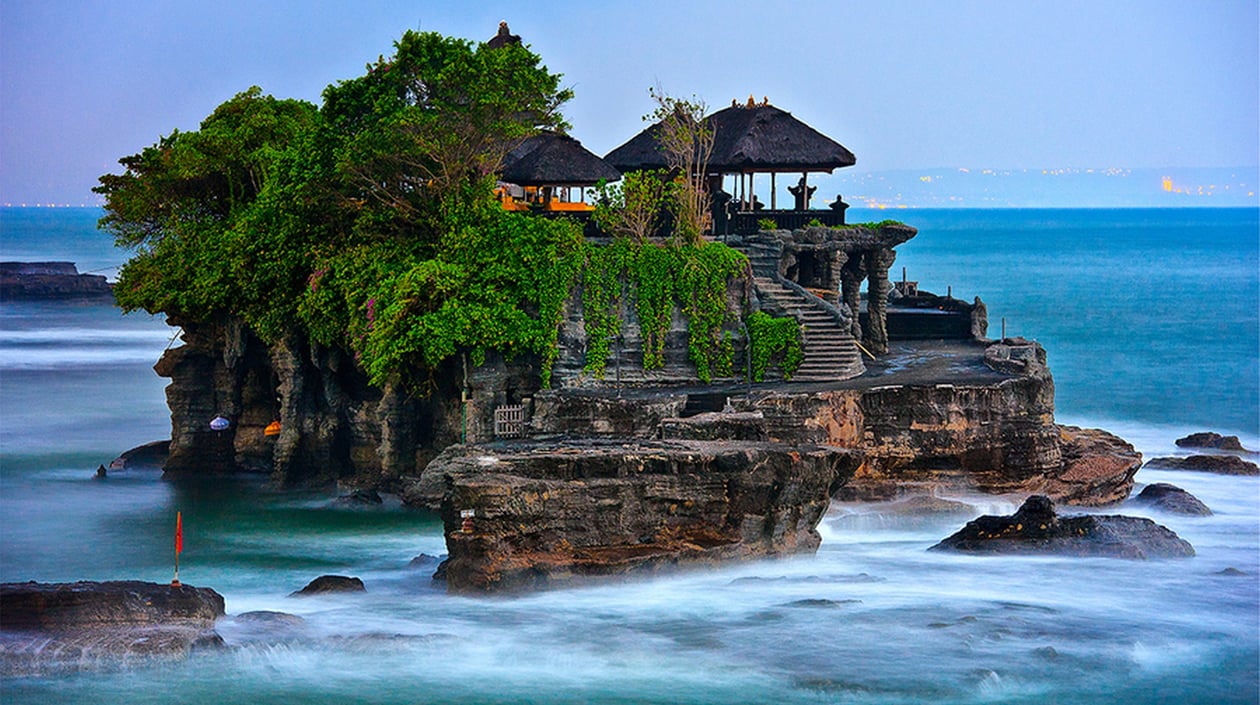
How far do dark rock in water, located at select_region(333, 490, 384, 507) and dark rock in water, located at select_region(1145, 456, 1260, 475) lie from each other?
72.6ft

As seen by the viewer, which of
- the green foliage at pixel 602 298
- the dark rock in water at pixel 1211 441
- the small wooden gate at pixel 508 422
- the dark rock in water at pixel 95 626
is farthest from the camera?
the dark rock in water at pixel 1211 441

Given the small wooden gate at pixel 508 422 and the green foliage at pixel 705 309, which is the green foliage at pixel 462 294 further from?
the green foliage at pixel 705 309

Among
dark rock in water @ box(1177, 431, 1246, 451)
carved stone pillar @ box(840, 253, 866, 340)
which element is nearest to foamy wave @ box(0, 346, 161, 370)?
carved stone pillar @ box(840, 253, 866, 340)

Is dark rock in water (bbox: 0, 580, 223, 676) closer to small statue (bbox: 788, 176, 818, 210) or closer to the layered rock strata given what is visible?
the layered rock strata

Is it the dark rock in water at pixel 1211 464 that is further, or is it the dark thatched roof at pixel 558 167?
the dark rock in water at pixel 1211 464

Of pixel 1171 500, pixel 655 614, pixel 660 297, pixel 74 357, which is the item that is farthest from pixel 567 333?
pixel 74 357

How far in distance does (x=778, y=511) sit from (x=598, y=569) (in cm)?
429

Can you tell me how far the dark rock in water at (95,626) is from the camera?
32188 millimetres

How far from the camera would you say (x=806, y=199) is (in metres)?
53.6

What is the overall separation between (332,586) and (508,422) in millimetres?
7857

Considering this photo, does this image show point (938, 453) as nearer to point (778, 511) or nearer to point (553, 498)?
point (778, 511)

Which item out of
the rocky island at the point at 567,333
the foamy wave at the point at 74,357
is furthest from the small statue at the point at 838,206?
the foamy wave at the point at 74,357

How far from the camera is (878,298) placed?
5366cm

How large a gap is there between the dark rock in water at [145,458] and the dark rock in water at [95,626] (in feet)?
69.7
